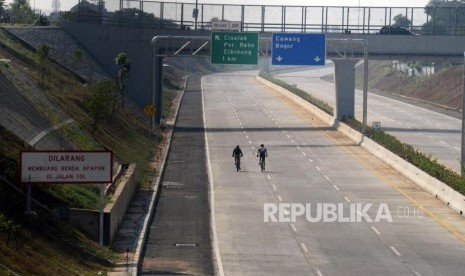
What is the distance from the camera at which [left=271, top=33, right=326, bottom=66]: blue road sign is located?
7162cm

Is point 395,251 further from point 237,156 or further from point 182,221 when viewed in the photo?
point 237,156

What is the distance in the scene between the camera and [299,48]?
7194cm

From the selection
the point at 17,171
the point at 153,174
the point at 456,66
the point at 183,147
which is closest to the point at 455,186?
the point at 153,174

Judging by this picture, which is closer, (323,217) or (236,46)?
(323,217)

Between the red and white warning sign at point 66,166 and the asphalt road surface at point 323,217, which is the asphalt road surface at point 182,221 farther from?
the red and white warning sign at point 66,166

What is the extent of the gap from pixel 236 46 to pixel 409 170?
903 inches

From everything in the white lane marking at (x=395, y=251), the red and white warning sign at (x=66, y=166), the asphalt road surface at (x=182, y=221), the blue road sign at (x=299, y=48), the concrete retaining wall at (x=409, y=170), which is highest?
the blue road sign at (x=299, y=48)

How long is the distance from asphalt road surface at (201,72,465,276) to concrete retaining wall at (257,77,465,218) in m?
0.41

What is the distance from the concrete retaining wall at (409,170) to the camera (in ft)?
138

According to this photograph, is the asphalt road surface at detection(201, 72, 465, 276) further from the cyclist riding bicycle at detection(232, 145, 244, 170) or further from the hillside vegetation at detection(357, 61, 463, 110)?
the hillside vegetation at detection(357, 61, 463, 110)

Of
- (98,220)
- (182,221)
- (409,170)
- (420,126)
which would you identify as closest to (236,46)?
(420,126)

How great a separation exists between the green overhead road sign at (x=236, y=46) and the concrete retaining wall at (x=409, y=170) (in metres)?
8.28

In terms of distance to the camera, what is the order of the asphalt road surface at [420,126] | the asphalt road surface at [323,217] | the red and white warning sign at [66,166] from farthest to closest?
the asphalt road surface at [420,126] < the asphalt road surface at [323,217] < the red and white warning sign at [66,166]

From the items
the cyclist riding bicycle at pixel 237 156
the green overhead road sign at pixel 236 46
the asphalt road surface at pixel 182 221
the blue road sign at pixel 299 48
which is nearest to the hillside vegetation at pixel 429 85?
the blue road sign at pixel 299 48
